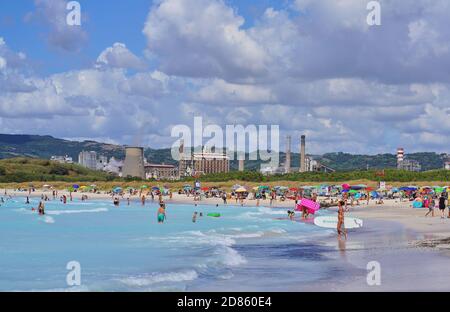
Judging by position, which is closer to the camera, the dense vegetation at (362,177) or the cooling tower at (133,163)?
the dense vegetation at (362,177)

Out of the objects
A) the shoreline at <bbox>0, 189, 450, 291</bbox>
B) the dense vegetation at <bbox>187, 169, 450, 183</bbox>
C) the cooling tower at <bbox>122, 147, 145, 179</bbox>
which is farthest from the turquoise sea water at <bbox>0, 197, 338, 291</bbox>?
the cooling tower at <bbox>122, 147, 145, 179</bbox>

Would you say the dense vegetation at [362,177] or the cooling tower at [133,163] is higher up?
the cooling tower at [133,163]

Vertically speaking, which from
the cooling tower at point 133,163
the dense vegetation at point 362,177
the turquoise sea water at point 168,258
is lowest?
the turquoise sea water at point 168,258

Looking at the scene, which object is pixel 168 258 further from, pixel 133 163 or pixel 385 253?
pixel 133 163

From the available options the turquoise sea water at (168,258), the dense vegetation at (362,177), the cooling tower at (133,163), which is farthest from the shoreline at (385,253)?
the cooling tower at (133,163)

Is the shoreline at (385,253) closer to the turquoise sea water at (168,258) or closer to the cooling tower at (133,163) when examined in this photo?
the turquoise sea water at (168,258)

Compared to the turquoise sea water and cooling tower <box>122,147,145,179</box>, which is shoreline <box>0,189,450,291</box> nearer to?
the turquoise sea water

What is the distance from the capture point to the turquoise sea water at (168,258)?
17.6 m

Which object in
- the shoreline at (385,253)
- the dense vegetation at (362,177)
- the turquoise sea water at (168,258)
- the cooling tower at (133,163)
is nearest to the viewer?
the shoreline at (385,253)

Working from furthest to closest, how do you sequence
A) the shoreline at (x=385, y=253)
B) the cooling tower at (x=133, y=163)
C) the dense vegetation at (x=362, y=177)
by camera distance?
the cooling tower at (x=133, y=163), the dense vegetation at (x=362, y=177), the shoreline at (x=385, y=253)

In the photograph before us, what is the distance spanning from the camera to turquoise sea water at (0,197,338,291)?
1761 cm

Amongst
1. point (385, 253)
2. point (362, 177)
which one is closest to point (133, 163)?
point (362, 177)

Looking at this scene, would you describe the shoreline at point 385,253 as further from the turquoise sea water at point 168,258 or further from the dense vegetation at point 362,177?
the dense vegetation at point 362,177
